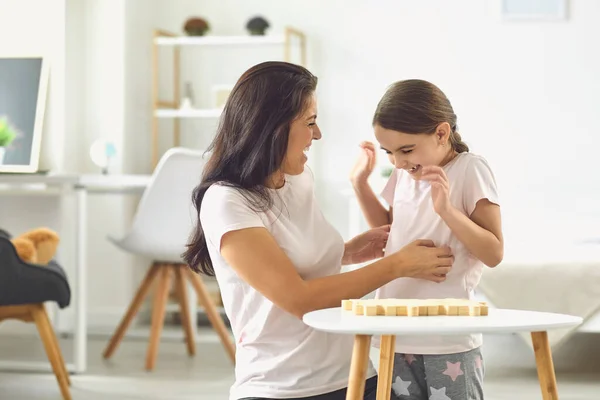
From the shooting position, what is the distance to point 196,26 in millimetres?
5172

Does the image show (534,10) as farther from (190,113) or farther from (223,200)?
(223,200)

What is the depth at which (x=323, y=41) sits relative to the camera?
17.5ft

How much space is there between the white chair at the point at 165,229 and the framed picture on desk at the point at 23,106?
1.05 m

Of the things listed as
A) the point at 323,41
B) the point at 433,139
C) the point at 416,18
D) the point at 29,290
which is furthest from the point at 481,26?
the point at 433,139

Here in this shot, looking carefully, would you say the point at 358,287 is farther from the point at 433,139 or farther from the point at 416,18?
the point at 416,18

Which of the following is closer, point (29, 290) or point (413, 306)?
point (413, 306)

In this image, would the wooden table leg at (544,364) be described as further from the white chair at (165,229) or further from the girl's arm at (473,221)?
the white chair at (165,229)

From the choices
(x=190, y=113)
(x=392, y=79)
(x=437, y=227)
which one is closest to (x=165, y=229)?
(x=190, y=113)

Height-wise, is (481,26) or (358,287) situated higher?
(481,26)

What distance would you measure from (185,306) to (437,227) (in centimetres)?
255

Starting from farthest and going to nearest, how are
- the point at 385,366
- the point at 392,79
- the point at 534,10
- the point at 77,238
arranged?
the point at 392,79 < the point at 534,10 < the point at 77,238 < the point at 385,366

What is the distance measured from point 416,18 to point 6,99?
2.09 meters

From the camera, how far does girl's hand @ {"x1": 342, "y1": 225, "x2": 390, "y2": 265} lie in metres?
2.03

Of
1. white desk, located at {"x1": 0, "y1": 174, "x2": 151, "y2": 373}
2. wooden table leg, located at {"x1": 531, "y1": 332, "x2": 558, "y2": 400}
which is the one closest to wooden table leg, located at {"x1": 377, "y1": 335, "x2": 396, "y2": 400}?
wooden table leg, located at {"x1": 531, "y1": 332, "x2": 558, "y2": 400}
